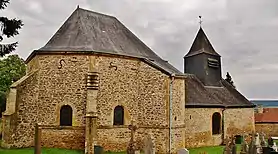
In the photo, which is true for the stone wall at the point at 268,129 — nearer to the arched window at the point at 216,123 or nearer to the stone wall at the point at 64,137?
the arched window at the point at 216,123

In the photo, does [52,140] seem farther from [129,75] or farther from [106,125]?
[129,75]

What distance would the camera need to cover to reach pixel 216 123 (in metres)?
25.3

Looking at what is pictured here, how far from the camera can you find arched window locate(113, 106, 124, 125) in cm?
1941

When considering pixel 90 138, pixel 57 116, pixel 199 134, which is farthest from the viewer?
pixel 199 134

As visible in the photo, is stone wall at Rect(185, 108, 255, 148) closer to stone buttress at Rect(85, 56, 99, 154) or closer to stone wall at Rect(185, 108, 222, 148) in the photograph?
stone wall at Rect(185, 108, 222, 148)

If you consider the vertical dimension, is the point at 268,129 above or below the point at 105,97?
below

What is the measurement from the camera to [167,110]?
19.5 m

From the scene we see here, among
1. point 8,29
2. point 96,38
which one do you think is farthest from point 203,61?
point 8,29

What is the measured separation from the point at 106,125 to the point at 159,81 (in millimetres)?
3944

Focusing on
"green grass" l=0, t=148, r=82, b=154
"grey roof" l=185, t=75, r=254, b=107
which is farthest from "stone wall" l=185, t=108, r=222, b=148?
"green grass" l=0, t=148, r=82, b=154

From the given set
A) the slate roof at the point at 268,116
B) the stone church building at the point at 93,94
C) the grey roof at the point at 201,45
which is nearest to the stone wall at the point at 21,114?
the stone church building at the point at 93,94

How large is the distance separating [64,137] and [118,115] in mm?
3234

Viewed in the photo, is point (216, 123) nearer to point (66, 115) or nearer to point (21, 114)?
point (66, 115)

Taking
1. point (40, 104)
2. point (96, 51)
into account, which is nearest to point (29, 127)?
point (40, 104)
